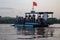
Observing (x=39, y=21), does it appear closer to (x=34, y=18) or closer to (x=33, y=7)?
(x=34, y=18)

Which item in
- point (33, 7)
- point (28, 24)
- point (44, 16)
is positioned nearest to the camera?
point (28, 24)

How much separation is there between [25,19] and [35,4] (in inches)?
176

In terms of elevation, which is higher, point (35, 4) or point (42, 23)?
point (35, 4)

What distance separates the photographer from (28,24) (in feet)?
91.8

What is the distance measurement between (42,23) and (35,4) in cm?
505

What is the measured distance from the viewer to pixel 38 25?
2884cm

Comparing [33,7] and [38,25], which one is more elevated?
[33,7]

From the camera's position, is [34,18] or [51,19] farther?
[51,19]

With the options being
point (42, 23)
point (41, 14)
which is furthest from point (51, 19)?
point (42, 23)

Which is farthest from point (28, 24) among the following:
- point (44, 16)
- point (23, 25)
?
point (44, 16)

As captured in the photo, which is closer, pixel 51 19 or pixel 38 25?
pixel 38 25

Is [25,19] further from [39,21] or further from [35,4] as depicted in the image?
[35,4]

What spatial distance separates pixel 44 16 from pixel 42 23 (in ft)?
5.36

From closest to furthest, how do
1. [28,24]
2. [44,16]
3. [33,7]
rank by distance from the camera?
[28,24], [44,16], [33,7]
